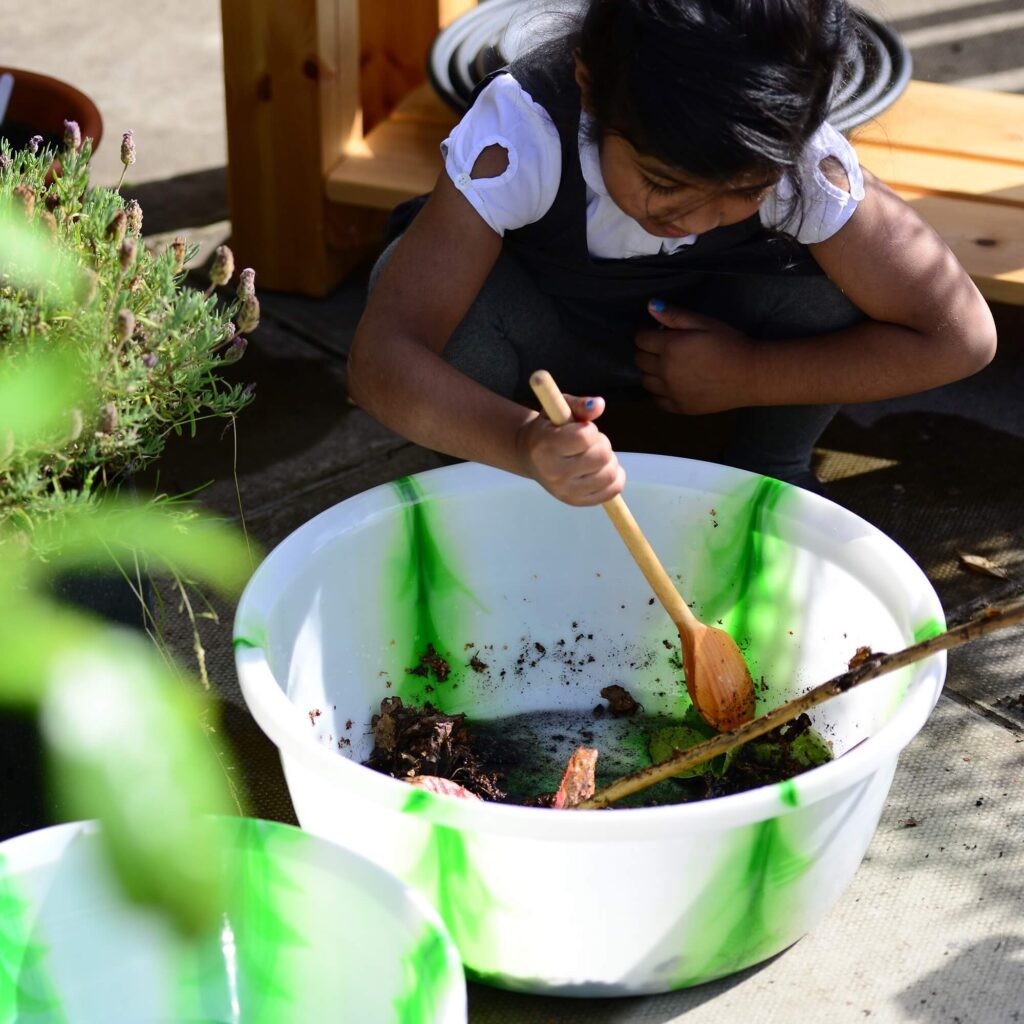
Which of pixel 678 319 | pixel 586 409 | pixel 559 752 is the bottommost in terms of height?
pixel 559 752

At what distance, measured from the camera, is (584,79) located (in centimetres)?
121

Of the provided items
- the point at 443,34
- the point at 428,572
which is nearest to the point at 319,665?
the point at 428,572

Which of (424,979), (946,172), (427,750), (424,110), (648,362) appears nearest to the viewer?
(424,979)

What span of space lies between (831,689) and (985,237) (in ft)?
3.27

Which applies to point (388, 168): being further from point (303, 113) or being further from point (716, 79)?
point (716, 79)

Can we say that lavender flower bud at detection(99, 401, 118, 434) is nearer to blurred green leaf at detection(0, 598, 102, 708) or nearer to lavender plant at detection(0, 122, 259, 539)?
lavender plant at detection(0, 122, 259, 539)

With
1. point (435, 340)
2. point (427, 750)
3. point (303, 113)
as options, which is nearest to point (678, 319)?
point (435, 340)

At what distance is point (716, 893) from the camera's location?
1.05 metres

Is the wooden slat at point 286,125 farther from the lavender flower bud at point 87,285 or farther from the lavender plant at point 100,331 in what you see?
the lavender flower bud at point 87,285

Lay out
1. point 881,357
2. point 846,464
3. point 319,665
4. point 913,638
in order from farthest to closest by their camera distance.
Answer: point 846,464 → point 881,357 → point 319,665 → point 913,638

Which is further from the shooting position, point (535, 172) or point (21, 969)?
point (535, 172)

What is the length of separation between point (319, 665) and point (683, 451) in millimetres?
711

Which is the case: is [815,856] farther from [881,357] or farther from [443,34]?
[443,34]

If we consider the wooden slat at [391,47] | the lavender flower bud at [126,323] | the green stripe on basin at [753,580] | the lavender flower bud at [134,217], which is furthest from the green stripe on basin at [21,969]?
the wooden slat at [391,47]
